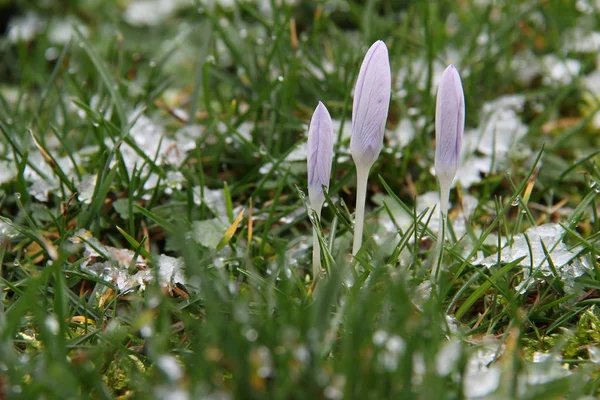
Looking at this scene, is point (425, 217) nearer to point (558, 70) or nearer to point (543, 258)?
point (543, 258)

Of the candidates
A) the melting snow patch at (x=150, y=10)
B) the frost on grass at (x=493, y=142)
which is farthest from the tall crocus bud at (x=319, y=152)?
the melting snow patch at (x=150, y=10)

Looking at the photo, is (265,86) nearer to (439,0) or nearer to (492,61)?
(492,61)

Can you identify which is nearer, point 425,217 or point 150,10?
point 425,217

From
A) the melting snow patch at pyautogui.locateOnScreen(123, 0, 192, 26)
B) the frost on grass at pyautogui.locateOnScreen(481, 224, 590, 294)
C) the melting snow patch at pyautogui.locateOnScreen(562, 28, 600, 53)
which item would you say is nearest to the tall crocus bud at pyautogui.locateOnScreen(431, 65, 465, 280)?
the frost on grass at pyautogui.locateOnScreen(481, 224, 590, 294)

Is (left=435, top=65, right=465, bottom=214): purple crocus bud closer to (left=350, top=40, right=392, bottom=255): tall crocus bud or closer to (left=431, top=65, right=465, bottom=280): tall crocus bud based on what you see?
(left=431, top=65, right=465, bottom=280): tall crocus bud

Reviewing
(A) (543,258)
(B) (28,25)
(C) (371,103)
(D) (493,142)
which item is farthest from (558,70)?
(B) (28,25)

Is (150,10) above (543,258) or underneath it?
above

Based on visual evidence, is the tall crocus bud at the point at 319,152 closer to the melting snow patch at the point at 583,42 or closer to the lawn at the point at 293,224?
the lawn at the point at 293,224

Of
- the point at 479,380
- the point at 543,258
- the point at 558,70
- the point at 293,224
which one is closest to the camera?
the point at 479,380
